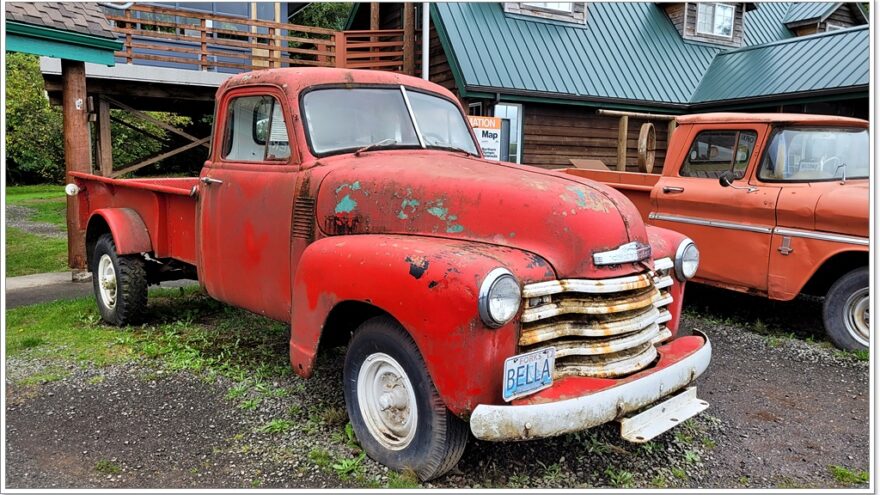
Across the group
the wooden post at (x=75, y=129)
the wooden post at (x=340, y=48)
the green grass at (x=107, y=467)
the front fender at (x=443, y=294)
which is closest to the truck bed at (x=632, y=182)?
the front fender at (x=443, y=294)

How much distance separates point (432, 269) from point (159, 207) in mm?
3518

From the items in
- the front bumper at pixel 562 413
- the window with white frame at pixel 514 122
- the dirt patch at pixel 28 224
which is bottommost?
the dirt patch at pixel 28 224

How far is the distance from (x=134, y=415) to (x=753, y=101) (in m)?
12.9

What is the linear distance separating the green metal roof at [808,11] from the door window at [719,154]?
48.0 ft

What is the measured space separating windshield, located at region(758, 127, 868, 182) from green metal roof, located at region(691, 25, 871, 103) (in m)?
7.00

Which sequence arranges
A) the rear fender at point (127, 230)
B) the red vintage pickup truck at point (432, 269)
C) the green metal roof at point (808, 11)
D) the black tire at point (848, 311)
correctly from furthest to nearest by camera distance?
1. the green metal roof at point (808, 11)
2. the rear fender at point (127, 230)
3. the black tire at point (848, 311)
4. the red vintage pickup truck at point (432, 269)

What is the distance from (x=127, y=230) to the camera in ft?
18.2

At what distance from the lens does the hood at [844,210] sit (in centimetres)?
509

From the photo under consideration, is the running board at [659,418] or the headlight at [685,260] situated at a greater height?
the headlight at [685,260]

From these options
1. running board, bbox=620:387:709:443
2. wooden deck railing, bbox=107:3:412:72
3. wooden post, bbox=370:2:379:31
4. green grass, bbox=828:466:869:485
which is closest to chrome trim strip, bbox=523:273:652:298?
running board, bbox=620:387:709:443

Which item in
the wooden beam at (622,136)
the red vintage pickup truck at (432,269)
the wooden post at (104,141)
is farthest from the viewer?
the wooden post at (104,141)

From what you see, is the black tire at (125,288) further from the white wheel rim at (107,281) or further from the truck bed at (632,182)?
the truck bed at (632,182)

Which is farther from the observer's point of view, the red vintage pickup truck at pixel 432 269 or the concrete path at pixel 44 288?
the concrete path at pixel 44 288

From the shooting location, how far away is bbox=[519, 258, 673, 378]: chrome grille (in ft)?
9.44
